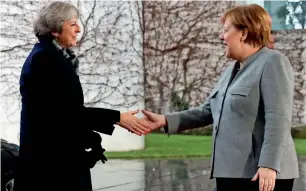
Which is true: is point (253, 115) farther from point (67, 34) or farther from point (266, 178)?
point (67, 34)

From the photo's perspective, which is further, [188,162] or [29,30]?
[29,30]

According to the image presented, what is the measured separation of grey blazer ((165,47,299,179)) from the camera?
9.11 feet

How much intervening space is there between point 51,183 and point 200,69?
14298mm

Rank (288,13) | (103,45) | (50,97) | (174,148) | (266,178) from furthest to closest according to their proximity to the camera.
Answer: (288,13)
(174,148)
(103,45)
(50,97)
(266,178)

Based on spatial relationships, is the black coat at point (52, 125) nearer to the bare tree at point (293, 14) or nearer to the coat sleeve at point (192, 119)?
the coat sleeve at point (192, 119)

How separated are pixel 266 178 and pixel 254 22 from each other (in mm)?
684

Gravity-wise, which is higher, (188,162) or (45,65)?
(45,65)

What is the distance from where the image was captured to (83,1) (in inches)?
459

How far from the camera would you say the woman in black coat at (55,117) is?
3188 mm

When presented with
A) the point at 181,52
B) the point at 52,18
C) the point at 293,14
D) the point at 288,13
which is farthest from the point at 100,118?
the point at 181,52

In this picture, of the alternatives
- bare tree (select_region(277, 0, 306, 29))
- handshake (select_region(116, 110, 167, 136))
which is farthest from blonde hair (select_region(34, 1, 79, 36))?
bare tree (select_region(277, 0, 306, 29))

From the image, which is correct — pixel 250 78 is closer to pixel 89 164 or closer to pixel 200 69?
pixel 89 164

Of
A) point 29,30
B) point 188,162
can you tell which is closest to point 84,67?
point 29,30

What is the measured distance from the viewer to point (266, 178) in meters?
2.76
